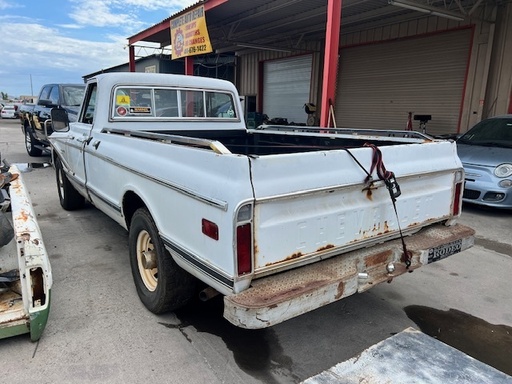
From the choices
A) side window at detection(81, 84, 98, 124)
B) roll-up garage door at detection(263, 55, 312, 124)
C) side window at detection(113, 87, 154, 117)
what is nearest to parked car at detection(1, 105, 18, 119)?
roll-up garage door at detection(263, 55, 312, 124)

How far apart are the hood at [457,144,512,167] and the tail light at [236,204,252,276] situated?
5.79m

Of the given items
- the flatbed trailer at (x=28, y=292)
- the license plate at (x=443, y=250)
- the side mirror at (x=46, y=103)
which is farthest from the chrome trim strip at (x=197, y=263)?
the side mirror at (x=46, y=103)

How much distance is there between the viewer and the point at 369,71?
13875 millimetres

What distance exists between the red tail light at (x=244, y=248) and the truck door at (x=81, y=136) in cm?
297

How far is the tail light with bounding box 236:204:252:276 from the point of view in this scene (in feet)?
6.74

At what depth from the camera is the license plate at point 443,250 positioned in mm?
2850

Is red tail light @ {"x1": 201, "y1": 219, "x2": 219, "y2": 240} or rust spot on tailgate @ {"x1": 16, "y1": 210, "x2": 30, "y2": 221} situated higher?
red tail light @ {"x1": 201, "y1": 219, "x2": 219, "y2": 240}

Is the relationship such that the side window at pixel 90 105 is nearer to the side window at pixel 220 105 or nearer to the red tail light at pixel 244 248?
the side window at pixel 220 105

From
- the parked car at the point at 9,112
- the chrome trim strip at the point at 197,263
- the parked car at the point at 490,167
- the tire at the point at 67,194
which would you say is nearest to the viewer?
the chrome trim strip at the point at 197,263

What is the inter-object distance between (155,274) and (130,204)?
0.68 metres

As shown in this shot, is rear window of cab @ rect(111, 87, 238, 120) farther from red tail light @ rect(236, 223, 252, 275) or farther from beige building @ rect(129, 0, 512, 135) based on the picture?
beige building @ rect(129, 0, 512, 135)

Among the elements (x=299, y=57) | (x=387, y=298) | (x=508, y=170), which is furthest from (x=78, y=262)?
(x=299, y=57)

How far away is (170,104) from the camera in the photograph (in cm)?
462

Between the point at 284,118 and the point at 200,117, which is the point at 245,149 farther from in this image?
the point at 284,118
